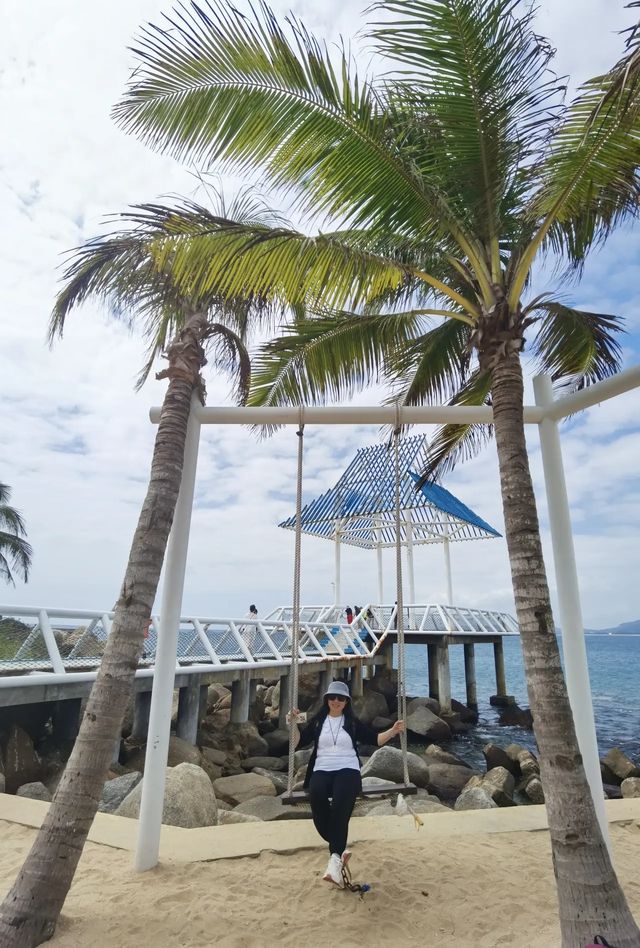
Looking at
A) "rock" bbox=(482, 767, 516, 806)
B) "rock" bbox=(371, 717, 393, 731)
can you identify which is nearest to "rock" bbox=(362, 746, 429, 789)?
"rock" bbox=(482, 767, 516, 806)

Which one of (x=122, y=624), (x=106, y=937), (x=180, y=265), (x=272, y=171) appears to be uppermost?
(x=272, y=171)

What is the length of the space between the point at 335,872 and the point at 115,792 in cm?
440

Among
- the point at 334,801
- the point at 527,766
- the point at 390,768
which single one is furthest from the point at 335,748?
the point at 527,766

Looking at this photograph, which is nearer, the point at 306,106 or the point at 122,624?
the point at 122,624

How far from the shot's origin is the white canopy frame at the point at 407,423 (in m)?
4.59

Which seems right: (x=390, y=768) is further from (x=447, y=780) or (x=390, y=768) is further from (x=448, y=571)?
(x=448, y=571)

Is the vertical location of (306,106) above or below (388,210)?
above

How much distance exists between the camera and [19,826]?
5660mm

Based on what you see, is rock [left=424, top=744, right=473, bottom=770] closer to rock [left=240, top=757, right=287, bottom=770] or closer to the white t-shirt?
rock [left=240, top=757, right=287, bottom=770]

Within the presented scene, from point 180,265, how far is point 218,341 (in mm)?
1842

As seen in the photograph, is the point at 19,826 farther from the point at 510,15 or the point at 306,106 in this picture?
the point at 510,15

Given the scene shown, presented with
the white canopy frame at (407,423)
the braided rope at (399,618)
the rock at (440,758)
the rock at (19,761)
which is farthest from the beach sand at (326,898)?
the rock at (440,758)

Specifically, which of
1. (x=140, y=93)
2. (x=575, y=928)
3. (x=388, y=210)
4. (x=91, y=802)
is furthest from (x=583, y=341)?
(x=91, y=802)

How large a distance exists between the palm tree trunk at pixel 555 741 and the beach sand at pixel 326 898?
610 mm
